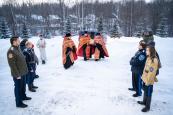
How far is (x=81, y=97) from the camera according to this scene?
621 centimetres

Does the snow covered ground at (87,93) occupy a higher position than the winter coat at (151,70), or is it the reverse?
the winter coat at (151,70)

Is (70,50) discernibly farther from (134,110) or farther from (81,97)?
(134,110)

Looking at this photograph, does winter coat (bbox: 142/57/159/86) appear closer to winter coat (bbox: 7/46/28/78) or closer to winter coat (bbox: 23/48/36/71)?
winter coat (bbox: 7/46/28/78)

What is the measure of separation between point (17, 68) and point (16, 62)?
17 centimetres

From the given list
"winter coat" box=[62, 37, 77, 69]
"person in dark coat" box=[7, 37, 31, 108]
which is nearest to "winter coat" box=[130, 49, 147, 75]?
"person in dark coat" box=[7, 37, 31, 108]

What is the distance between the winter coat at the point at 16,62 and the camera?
522 centimetres

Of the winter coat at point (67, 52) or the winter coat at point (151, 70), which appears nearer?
the winter coat at point (151, 70)

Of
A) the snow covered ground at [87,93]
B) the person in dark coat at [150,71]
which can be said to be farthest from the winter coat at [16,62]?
the person in dark coat at [150,71]

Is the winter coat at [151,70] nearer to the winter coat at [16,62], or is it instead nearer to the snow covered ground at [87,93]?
the snow covered ground at [87,93]

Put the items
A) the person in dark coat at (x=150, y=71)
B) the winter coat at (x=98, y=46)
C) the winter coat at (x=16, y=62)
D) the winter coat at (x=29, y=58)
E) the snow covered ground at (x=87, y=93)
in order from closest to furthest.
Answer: the person in dark coat at (x=150, y=71), the winter coat at (x=16, y=62), the snow covered ground at (x=87, y=93), the winter coat at (x=29, y=58), the winter coat at (x=98, y=46)

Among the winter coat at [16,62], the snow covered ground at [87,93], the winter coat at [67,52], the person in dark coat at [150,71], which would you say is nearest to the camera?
the person in dark coat at [150,71]

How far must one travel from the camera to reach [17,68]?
17.8ft

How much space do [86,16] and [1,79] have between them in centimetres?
4454

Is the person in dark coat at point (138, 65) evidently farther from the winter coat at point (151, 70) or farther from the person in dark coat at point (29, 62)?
the person in dark coat at point (29, 62)
